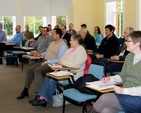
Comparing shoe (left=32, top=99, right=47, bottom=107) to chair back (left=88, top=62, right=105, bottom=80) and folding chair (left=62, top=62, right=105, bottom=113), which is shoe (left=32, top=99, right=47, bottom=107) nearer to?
folding chair (left=62, top=62, right=105, bottom=113)

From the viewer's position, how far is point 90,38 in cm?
633

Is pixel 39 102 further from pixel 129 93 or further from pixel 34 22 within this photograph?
pixel 34 22

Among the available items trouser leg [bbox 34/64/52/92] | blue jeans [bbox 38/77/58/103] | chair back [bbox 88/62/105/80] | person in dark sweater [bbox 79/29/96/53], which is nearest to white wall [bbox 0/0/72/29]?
person in dark sweater [bbox 79/29/96/53]

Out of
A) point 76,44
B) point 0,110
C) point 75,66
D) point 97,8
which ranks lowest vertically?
point 0,110

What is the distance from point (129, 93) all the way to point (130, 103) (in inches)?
4.1

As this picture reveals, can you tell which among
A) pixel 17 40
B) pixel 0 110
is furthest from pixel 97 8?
pixel 0 110

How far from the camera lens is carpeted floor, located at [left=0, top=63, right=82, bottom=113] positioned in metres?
4.00

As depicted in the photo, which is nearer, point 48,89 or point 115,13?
point 48,89

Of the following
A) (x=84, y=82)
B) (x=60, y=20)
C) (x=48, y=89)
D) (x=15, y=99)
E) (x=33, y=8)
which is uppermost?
(x=33, y=8)

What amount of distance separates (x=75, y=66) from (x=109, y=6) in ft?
22.7

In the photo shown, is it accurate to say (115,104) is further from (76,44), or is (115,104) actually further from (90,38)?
(90,38)

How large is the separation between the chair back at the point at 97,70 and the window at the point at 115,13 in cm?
645

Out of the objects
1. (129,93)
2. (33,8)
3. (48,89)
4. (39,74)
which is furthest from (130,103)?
(33,8)

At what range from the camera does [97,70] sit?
3365 millimetres
